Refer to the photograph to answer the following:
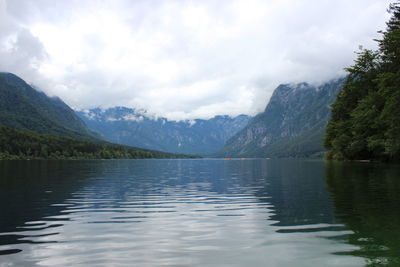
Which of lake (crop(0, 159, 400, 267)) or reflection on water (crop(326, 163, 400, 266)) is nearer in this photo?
lake (crop(0, 159, 400, 267))

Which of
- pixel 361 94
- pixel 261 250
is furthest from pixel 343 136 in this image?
pixel 261 250

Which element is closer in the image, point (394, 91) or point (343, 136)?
point (394, 91)

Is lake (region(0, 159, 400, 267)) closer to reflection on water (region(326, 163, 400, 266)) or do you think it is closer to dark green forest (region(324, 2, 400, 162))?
reflection on water (region(326, 163, 400, 266))

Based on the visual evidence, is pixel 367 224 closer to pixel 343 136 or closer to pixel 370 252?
pixel 370 252

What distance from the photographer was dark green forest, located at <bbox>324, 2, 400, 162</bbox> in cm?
6712

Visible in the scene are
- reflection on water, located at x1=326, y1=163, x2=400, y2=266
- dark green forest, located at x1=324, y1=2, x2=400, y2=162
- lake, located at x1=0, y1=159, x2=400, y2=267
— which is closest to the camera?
lake, located at x1=0, y1=159, x2=400, y2=267

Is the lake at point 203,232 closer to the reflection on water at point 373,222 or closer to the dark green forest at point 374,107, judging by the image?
the reflection on water at point 373,222

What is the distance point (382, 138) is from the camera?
264ft

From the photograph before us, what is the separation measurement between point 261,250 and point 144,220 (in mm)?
8618

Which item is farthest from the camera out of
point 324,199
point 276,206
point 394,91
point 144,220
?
point 394,91

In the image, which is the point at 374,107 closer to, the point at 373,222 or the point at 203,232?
the point at 373,222

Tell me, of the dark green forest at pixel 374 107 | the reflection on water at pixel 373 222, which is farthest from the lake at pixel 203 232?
the dark green forest at pixel 374 107

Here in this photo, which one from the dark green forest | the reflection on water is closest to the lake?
the reflection on water

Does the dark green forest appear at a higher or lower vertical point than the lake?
higher
